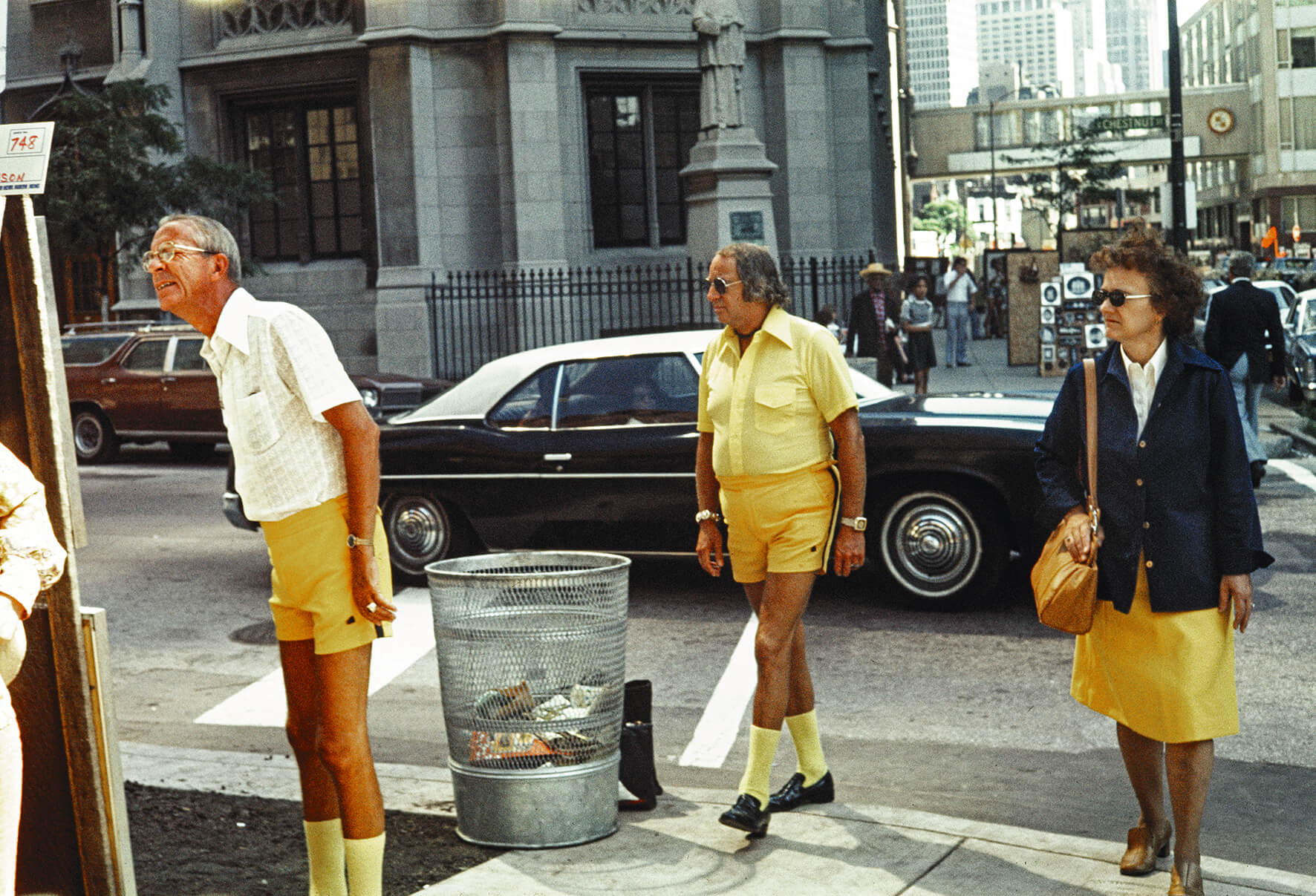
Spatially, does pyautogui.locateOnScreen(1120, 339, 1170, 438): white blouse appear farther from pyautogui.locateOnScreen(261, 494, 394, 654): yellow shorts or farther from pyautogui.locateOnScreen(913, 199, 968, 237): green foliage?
pyautogui.locateOnScreen(913, 199, 968, 237): green foliage

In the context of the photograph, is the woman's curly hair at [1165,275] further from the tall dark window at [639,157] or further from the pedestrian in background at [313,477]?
the tall dark window at [639,157]

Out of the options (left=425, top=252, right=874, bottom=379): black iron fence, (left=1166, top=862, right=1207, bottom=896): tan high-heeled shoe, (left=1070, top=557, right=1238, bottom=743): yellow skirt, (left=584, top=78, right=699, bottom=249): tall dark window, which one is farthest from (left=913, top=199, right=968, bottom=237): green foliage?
(left=1166, top=862, right=1207, bottom=896): tan high-heeled shoe

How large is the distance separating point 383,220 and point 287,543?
22.4 meters

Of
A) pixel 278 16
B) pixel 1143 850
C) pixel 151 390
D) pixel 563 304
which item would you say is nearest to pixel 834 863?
pixel 1143 850

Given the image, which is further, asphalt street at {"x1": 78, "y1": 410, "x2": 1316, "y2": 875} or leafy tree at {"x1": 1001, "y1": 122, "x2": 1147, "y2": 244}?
leafy tree at {"x1": 1001, "y1": 122, "x2": 1147, "y2": 244}

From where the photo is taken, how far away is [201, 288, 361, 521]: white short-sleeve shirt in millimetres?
3910

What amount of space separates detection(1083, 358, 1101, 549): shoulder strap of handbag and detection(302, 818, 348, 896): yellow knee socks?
2.29 meters

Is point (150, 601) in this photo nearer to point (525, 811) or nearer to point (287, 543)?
point (525, 811)

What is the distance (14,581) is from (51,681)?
932 mm

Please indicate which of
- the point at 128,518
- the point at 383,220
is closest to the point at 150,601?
the point at 128,518

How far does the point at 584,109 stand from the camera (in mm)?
26266

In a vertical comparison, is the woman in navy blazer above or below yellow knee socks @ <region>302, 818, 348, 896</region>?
above

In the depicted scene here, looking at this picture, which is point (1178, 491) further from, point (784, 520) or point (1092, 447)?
point (784, 520)

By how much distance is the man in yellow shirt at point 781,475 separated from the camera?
199 inches
